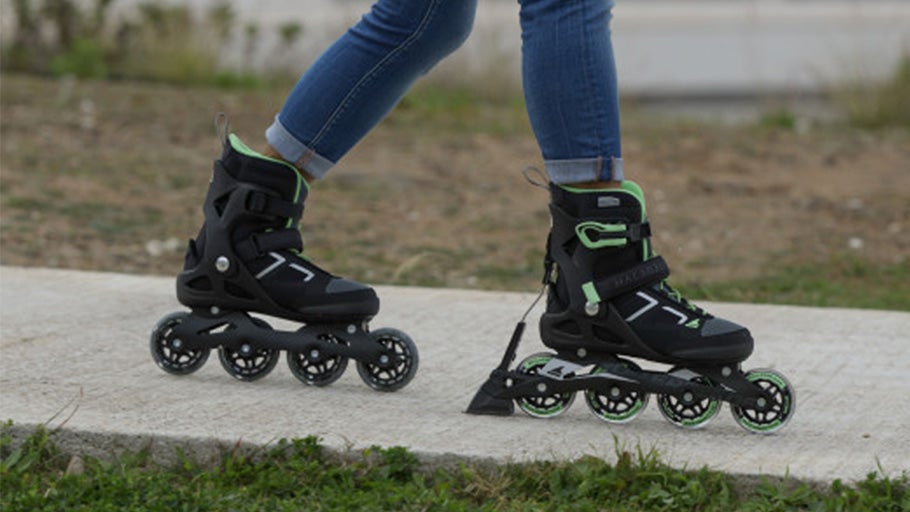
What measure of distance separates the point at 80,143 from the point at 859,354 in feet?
15.6

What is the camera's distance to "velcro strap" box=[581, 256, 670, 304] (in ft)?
11.2

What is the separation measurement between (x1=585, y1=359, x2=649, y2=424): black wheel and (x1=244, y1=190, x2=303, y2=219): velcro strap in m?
0.76

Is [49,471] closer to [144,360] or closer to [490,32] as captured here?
[144,360]

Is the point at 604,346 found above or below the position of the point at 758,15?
below

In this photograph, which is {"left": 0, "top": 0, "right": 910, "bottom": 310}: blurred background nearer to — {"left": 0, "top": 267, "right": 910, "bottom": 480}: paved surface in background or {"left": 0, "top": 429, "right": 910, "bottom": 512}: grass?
{"left": 0, "top": 267, "right": 910, "bottom": 480}: paved surface in background

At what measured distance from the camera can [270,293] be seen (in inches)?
146

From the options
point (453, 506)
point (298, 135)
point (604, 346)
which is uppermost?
point (298, 135)

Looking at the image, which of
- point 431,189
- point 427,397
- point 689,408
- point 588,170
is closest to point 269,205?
point 427,397

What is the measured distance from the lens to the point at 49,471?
3250 mm

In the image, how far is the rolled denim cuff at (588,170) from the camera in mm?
3408

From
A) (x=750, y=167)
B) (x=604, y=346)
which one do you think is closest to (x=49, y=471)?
(x=604, y=346)

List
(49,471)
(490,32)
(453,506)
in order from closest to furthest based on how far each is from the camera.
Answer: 1. (453,506)
2. (49,471)
3. (490,32)

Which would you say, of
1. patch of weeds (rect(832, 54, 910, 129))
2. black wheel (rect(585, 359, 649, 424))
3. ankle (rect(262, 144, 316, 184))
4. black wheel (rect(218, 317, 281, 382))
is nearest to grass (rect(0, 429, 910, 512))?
black wheel (rect(585, 359, 649, 424))

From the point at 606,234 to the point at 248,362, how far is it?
34.8 inches
